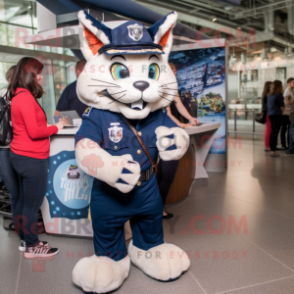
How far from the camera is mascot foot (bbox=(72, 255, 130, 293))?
5.18 feet

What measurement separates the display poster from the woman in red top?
9.24 feet

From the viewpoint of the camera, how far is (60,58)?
7031 mm

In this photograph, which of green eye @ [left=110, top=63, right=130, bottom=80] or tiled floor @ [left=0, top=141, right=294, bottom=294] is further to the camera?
tiled floor @ [left=0, top=141, right=294, bottom=294]

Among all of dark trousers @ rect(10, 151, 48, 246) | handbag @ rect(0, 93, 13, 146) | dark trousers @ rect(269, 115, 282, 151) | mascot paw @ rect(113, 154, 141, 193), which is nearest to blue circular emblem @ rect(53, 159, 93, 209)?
dark trousers @ rect(10, 151, 48, 246)

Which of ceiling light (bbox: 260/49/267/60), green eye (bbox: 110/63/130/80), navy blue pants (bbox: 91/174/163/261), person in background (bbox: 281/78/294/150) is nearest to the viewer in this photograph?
green eye (bbox: 110/63/130/80)

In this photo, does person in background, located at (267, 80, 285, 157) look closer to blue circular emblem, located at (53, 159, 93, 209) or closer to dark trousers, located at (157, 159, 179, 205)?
dark trousers, located at (157, 159, 179, 205)

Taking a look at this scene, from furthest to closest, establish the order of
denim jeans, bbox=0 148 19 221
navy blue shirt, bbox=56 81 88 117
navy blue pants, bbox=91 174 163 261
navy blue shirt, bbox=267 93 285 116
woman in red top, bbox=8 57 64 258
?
1. navy blue shirt, bbox=267 93 285 116
2. navy blue shirt, bbox=56 81 88 117
3. denim jeans, bbox=0 148 19 221
4. woman in red top, bbox=8 57 64 258
5. navy blue pants, bbox=91 174 163 261

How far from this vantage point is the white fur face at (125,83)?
4.84 feet

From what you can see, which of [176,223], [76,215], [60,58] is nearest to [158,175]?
[176,223]

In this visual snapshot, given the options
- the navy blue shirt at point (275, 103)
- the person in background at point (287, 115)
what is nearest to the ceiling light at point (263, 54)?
the person in background at point (287, 115)

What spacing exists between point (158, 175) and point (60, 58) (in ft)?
17.9

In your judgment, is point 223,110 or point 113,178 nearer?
point 113,178

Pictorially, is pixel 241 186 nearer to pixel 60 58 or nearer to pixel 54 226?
pixel 54 226

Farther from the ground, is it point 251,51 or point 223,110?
point 251,51
